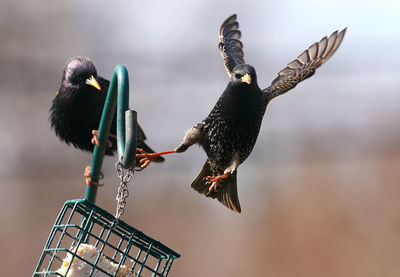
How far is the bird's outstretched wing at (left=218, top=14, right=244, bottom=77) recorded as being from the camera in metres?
4.91

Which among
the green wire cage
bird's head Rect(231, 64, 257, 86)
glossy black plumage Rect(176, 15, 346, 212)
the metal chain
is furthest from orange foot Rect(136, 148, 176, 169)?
the metal chain

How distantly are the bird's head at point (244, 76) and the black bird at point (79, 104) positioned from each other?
1.14 metres

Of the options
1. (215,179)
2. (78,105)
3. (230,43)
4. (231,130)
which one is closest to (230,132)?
(231,130)

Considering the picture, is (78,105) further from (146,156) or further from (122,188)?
(122,188)

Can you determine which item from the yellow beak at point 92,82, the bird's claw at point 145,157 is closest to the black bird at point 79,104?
the yellow beak at point 92,82

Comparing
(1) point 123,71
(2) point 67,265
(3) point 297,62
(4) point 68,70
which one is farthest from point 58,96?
(2) point 67,265

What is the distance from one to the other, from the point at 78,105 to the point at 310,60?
1.58 m

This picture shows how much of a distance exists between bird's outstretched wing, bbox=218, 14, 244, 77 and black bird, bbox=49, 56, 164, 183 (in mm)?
828

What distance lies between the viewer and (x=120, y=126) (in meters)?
2.68

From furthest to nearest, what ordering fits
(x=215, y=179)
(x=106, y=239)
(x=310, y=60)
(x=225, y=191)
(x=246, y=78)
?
(x=310, y=60)
(x=225, y=191)
(x=215, y=179)
(x=246, y=78)
(x=106, y=239)

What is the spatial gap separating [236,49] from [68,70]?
125cm

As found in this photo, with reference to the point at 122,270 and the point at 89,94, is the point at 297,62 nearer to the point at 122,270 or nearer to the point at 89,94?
the point at 89,94

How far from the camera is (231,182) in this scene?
13.6 feet

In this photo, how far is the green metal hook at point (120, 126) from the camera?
245cm
